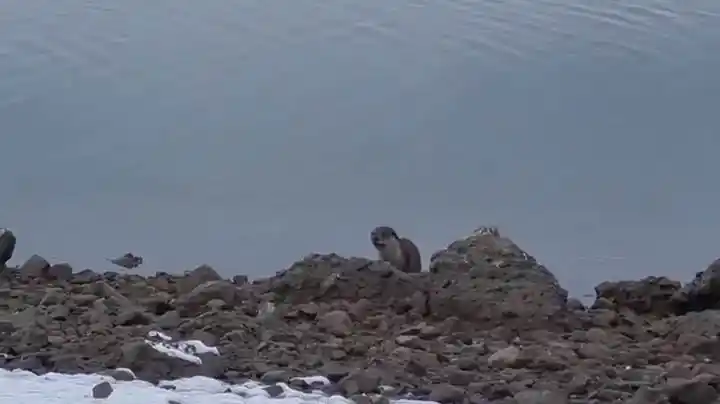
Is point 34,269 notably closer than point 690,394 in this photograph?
No

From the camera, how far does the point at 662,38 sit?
1477cm

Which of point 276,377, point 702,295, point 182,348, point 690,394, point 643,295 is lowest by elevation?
point 182,348

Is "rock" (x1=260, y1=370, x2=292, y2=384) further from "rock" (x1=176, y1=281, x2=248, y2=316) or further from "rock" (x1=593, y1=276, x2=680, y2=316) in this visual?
"rock" (x1=593, y1=276, x2=680, y2=316)

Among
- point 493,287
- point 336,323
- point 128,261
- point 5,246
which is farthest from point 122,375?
point 128,261

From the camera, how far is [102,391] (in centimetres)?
561

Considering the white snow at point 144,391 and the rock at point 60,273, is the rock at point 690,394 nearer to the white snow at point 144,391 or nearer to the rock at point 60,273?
the white snow at point 144,391

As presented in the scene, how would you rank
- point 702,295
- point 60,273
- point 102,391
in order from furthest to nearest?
point 60,273 → point 702,295 → point 102,391

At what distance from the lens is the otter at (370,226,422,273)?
31.0ft

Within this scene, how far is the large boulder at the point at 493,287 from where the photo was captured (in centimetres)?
761

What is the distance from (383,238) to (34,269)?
2.61 m

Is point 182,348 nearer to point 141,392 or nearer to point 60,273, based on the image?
point 141,392

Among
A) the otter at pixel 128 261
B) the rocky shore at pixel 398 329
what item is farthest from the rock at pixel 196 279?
the otter at pixel 128 261

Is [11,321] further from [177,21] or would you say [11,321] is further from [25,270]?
[177,21]

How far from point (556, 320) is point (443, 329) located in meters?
0.76
